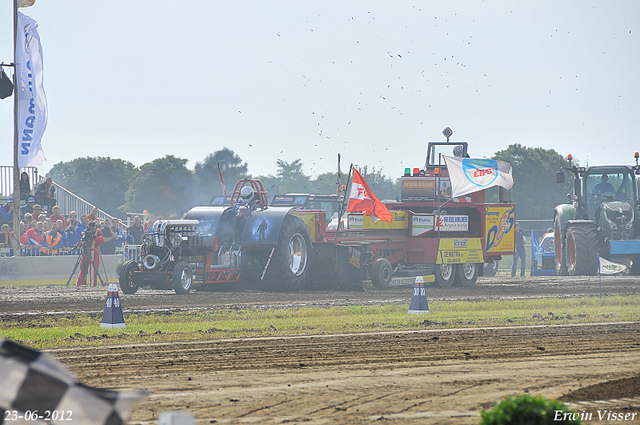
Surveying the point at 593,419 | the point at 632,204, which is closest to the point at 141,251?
the point at 593,419

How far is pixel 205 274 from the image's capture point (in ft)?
50.0

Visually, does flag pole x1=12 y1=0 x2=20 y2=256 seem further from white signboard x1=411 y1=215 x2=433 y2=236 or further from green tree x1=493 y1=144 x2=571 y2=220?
green tree x1=493 y1=144 x2=571 y2=220

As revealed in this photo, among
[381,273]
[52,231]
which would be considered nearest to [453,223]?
[381,273]

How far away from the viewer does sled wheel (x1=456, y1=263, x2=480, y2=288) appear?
1942 centimetres

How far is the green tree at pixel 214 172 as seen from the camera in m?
47.9

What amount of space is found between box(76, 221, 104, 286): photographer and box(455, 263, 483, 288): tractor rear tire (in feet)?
28.5

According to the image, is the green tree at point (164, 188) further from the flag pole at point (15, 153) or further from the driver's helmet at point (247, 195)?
the driver's helmet at point (247, 195)

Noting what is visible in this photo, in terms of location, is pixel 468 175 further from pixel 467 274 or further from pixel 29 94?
pixel 29 94

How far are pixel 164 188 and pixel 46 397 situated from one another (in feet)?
157

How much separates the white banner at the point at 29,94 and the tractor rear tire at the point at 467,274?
34.3ft

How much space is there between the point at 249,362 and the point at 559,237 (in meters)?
17.3

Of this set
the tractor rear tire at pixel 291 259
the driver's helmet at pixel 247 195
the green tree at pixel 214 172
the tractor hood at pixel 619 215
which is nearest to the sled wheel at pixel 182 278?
the tractor rear tire at pixel 291 259

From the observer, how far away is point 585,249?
66.7 ft

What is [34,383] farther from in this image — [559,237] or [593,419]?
[559,237]
